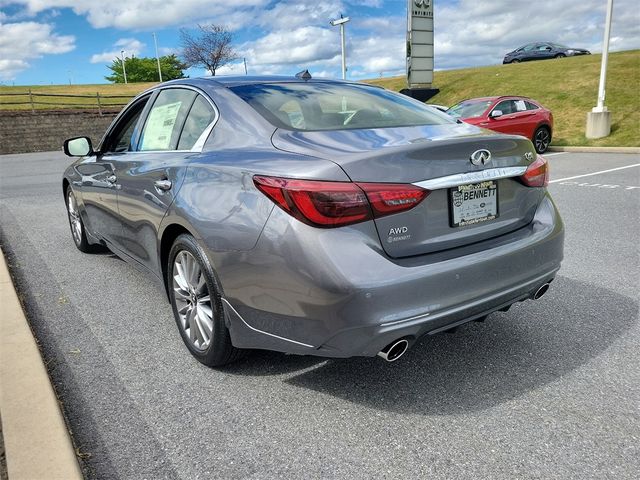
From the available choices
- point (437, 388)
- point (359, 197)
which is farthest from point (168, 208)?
point (437, 388)

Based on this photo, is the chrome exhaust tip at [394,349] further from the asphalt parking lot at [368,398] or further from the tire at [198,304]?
the tire at [198,304]

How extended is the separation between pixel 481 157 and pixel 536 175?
1.71 feet

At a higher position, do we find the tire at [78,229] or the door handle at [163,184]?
the door handle at [163,184]

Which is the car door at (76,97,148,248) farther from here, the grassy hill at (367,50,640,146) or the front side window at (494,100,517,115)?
the grassy hill at (367,50,640,146)

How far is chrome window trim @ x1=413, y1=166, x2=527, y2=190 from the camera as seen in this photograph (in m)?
2.27

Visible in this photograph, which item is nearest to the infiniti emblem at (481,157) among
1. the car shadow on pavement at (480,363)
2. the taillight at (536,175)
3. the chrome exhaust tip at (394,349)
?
the taillight at (536,175)

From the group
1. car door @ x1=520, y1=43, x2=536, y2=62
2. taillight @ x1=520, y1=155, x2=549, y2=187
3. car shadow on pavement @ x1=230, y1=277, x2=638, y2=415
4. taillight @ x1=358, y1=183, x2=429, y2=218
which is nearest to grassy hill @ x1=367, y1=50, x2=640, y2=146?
car door @ x1=520, y1=43, x2=536, y2=62

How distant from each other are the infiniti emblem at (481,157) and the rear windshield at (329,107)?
550mm

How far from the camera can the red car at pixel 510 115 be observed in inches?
533

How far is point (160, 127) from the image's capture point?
354 centimetres

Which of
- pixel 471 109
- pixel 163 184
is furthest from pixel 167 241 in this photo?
pixel 471 109

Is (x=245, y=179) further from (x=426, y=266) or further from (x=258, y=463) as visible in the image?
(x=258, y=463)

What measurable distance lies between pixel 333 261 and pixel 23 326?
2.31 metres

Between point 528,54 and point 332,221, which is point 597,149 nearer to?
point 332,221
